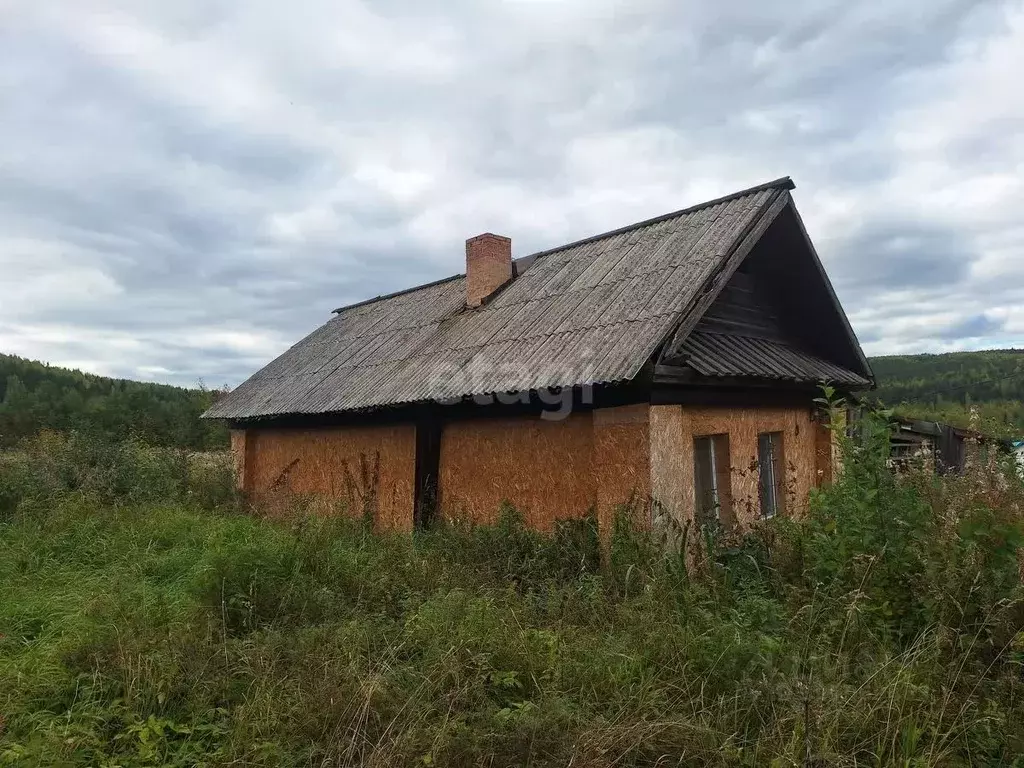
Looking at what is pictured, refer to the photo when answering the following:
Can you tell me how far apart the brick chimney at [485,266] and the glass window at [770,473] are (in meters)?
4.92

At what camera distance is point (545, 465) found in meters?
7.58

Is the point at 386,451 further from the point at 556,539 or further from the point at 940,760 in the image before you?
the point at 940,760

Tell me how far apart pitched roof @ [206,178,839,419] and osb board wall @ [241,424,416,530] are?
618 mm

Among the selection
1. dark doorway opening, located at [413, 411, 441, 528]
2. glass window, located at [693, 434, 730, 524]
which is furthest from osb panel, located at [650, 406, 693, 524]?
dark doorway opening, located at [413, 411, 441, 528]

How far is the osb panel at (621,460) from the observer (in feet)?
21.3

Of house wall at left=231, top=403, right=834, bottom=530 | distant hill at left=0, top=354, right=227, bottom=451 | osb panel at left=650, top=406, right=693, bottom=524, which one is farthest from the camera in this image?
distant hill at left=0, top=354, right=227, bottom=451

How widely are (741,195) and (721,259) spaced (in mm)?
2109

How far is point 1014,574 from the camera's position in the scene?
3953 millimetres

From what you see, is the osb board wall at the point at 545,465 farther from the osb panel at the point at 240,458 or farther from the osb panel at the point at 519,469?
the osb panel at the point at 240,458

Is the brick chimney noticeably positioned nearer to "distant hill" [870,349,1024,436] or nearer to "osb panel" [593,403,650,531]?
"osb panel" [593,403,650,531]

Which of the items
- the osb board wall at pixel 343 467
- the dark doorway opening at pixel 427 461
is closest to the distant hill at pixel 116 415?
the osb board wall at pixel 343 467

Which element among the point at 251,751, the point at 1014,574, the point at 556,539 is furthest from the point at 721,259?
the point at 251,751

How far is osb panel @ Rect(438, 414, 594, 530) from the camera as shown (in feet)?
24.0

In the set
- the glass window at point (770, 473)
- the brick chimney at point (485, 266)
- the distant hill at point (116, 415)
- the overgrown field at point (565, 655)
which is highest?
the brick chimney at point (485, 266)
